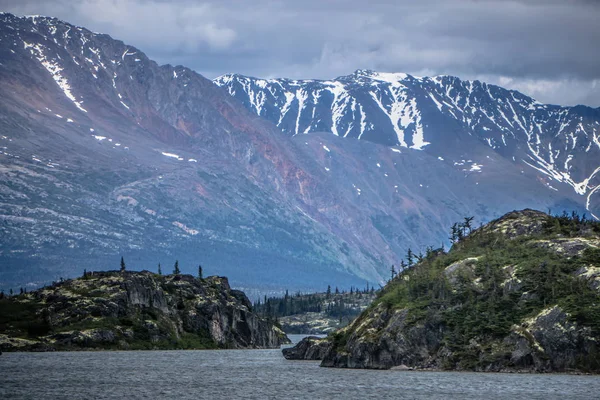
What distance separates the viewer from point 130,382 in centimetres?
19512

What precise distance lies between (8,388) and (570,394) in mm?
98377

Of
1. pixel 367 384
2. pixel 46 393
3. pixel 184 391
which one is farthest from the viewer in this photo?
pixel 367 384

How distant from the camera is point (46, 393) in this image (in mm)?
170375

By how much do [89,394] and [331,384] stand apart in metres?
48.2

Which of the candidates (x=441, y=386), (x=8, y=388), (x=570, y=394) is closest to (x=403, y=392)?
(x=441, y=386)

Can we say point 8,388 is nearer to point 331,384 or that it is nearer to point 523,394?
point 331,384

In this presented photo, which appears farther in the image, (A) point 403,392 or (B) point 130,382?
(B) point 130,382

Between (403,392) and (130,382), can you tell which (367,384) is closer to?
(403,392)

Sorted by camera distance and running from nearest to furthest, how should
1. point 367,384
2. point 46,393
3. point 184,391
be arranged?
point 46,393
point 184,391
point 367,384

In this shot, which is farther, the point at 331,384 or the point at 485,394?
the point at 331,384

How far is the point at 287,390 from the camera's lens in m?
187

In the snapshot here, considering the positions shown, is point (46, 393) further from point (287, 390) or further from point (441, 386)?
point (441, 386)

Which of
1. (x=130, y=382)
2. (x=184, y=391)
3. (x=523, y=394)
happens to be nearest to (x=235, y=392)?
(x=184, y=391)

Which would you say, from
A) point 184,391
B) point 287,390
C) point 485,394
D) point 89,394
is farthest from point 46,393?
point 485,394
